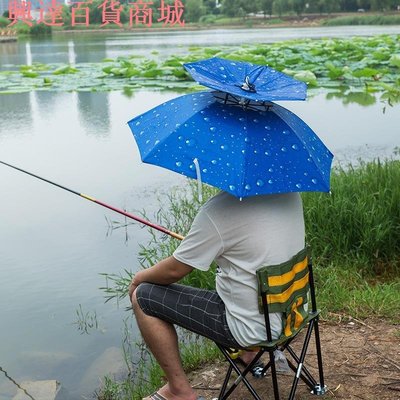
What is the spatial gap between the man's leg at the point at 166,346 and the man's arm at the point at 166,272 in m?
0.07

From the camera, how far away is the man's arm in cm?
166

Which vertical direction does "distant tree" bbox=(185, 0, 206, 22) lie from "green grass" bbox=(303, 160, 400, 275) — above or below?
above

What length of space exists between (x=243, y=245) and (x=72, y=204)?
9.89ft

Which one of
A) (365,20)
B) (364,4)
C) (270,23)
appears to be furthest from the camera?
(270,23)

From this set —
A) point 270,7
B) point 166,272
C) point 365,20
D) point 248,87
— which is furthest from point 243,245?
point 270,7

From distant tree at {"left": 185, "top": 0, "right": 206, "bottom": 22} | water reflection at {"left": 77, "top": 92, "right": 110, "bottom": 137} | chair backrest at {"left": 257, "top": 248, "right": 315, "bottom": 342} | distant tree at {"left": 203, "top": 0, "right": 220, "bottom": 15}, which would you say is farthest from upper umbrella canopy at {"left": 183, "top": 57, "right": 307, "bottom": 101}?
distant tree at {"left": 203, "top": 0, "right": 220, "bottom": 15}

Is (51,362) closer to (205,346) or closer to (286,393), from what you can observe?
(205,346)

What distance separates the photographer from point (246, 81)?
1.64 metres

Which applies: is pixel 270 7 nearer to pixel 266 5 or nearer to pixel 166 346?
pixel 266 5

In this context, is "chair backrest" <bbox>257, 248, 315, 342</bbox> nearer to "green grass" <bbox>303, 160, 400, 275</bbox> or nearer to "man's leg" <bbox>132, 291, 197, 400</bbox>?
"man's leg" <bbox>132, 291, 197, 400</bbox>

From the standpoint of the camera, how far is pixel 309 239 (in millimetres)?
3195

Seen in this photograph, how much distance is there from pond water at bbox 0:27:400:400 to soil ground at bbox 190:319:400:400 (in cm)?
54

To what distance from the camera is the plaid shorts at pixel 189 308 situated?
5.61ft

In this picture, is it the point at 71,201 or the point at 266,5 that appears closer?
the point at 71,201
